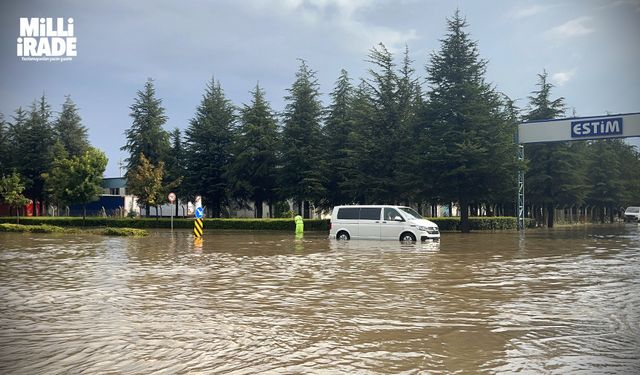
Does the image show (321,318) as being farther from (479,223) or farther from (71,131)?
(71,131)

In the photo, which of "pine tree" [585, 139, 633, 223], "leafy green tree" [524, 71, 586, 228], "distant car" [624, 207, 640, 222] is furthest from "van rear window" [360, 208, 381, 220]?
"distant car" [624, 207, 640, 222]

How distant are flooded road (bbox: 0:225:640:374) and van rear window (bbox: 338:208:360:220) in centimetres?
1050

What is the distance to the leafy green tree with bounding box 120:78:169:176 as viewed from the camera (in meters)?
63.0

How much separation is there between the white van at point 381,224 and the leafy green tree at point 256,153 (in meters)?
22.6

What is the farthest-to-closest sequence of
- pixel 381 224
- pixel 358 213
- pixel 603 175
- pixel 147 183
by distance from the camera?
pixel 603 175 < pixel 147 183 < pixel 358 213 < pixel 381 224

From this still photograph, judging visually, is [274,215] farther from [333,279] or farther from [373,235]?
[333,279]

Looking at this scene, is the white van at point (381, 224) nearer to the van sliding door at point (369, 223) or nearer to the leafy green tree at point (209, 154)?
the van sliding door at point (369, 223)

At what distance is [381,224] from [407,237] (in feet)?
4.56

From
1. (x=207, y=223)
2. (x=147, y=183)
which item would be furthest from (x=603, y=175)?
(x=147, y=183)

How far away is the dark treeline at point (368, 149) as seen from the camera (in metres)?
39.2

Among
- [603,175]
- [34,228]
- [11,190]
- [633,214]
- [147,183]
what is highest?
[603,175]

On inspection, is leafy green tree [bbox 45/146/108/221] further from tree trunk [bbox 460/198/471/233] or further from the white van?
tree trunk [bbox 460/198/471/233]

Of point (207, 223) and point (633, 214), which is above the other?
point (207, 223)

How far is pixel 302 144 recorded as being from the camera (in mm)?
47688
